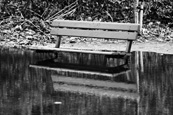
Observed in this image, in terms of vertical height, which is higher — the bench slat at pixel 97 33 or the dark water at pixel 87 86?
the bench slat at pixel 97 33

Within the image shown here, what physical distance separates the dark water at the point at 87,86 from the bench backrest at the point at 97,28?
0.55 meters

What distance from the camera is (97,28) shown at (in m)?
11.3

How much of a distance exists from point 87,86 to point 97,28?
111 inches

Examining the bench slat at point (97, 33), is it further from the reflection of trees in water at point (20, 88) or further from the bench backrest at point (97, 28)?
the reflection of trees in water at point (20, 88)

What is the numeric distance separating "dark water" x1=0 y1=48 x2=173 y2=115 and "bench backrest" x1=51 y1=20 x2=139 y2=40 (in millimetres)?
547

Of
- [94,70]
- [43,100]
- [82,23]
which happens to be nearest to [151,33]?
[82,23]

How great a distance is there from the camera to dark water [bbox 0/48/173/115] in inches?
276

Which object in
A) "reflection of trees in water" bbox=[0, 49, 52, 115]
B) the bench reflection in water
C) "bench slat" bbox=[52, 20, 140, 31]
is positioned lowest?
the bench reflection in water

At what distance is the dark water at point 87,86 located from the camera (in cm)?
700

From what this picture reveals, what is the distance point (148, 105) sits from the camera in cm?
716

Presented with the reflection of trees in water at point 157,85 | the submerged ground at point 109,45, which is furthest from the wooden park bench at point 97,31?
the submerged ground at point 109,45

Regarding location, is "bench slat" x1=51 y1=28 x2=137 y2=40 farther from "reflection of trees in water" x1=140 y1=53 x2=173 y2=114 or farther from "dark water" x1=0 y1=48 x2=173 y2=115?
"reflection of trees in water" x1=140 y1=53 x2=173 y2=114

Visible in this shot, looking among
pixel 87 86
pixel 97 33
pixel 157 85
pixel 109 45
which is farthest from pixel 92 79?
pixel 109 45

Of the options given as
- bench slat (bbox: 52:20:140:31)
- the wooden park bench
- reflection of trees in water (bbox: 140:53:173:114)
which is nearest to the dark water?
reflection of trees in water (bbox: 140:53:173:114)
